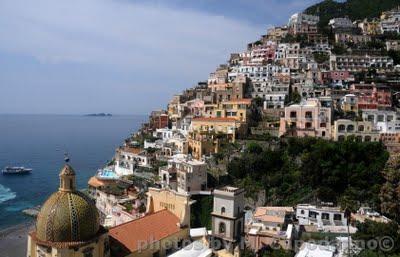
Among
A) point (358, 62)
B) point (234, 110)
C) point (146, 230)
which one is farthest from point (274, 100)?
point (146, 230)

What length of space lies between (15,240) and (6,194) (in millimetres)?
27657

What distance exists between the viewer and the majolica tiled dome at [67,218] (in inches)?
970

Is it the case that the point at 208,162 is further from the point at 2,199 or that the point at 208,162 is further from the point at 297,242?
the point at 2,199

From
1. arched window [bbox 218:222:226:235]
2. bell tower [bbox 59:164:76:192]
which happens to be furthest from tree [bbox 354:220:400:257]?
bell tower [bbox 59:164:76:192]

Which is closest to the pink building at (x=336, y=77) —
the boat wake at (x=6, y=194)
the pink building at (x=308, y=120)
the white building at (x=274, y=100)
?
the white building at (x=274, y=100)

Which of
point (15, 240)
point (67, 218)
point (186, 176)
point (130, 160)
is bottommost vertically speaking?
point (15, 240)

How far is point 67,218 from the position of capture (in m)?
24.8

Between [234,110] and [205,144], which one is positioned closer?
[205,144]

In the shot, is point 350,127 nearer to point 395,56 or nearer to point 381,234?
point 381,234

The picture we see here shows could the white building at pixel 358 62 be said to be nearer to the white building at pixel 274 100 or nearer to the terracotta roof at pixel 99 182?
the white building at pixel 274 100

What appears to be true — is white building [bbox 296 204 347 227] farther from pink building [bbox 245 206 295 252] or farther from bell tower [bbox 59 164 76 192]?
bell tower [bbox 59 164 76 192]

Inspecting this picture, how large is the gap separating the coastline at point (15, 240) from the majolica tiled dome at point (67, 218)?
25818 millimetres

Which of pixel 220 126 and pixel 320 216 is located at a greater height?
pixel 220 126

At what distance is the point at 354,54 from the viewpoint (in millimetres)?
84125
